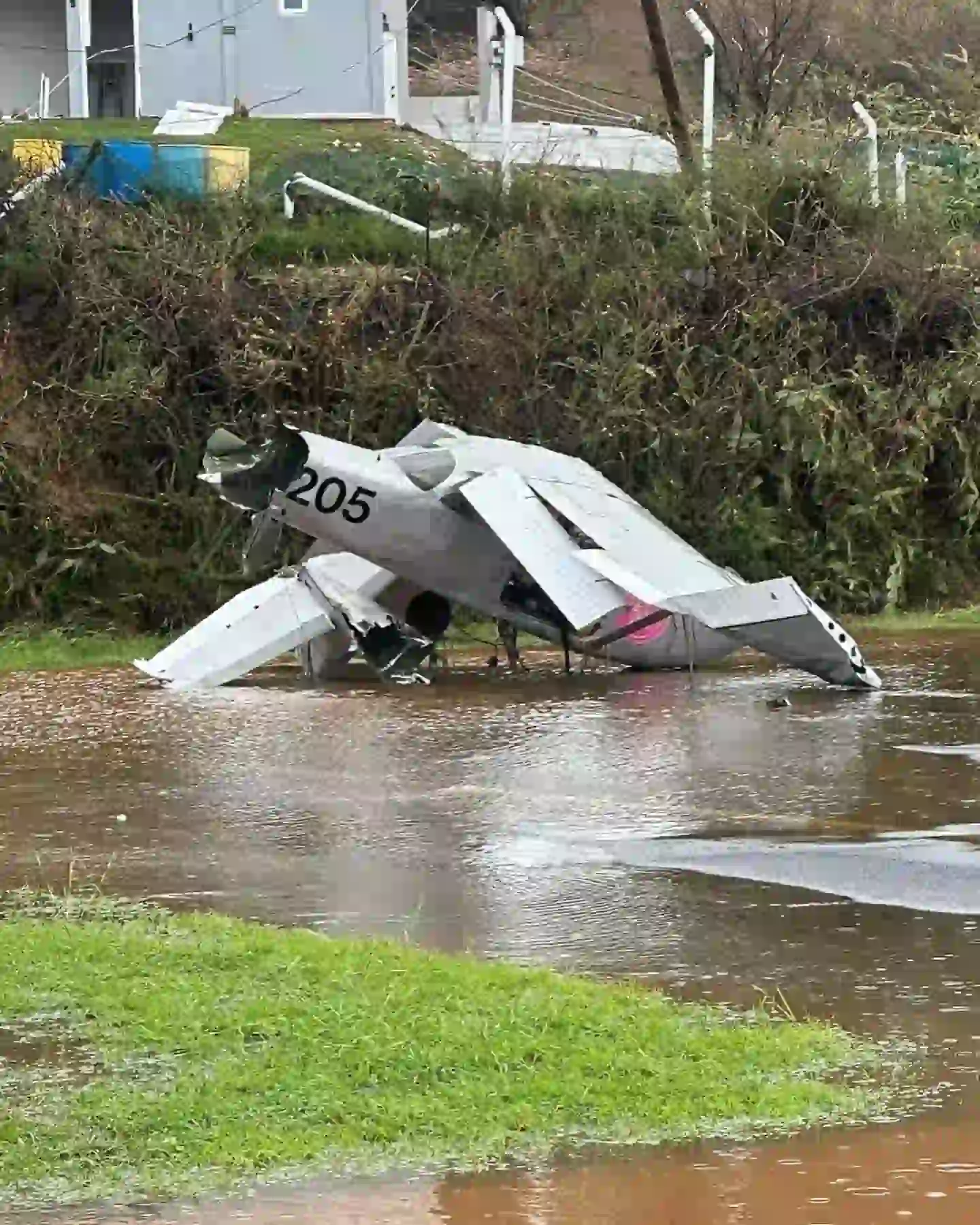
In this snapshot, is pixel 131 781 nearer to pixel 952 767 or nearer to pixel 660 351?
pixel 952 767

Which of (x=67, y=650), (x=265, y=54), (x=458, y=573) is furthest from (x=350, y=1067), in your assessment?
(x=265, y=54)

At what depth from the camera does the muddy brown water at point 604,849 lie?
16.7ft

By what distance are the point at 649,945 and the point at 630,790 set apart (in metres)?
3.46

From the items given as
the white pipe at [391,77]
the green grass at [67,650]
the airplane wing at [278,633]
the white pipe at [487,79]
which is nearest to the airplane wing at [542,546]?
the airplane wing at [278,633]

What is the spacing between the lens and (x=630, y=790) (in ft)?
35.9

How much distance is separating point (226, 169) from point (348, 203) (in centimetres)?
149

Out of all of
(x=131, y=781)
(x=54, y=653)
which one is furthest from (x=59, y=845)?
(x=54, y=653)

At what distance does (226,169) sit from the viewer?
24.2 m

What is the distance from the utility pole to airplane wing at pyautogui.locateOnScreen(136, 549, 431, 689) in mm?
10915

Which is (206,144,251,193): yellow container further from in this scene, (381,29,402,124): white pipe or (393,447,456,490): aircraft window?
(393,447,456,490): aircraft window

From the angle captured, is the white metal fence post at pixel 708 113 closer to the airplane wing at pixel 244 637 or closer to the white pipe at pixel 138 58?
the airplane wing at pixel 244 637

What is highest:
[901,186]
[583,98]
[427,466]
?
[583,98]

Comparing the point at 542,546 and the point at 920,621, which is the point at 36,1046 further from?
the point at 920,621

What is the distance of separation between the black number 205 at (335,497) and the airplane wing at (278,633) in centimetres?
95
